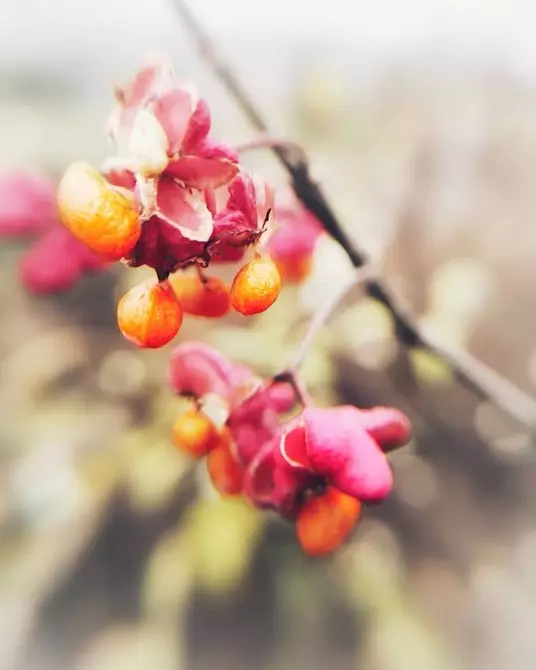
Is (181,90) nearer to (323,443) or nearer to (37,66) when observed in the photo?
(323,443)

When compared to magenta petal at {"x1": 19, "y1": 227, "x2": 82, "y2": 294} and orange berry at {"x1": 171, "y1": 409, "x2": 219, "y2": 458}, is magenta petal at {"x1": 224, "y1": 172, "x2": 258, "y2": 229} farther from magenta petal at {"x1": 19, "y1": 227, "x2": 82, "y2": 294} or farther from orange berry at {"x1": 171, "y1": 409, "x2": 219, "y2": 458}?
magenta petal at {"x1": 19, "y1": 227, "x2": 82, "y2": 294}

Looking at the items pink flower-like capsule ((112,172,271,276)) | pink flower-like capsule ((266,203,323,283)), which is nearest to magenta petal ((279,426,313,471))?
pink flower-like capsule ((112,172,271,276))

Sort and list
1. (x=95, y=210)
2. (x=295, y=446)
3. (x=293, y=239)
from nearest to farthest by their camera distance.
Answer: (x=95, y=210), (x=295, y=446), (x=293, y=239)

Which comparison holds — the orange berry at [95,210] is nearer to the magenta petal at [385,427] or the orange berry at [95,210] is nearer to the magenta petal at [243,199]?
the magenta petal at [243,199]

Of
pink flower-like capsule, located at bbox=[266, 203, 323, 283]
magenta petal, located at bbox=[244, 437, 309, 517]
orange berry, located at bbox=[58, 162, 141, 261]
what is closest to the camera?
orange berry, located at bbox=[58, 162, 141, 261]

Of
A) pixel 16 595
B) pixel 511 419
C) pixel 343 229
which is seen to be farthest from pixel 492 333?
pixel 16 595

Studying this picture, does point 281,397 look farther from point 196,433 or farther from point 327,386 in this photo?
point 327,386

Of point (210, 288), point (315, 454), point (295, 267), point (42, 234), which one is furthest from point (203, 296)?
point (42, 234)
